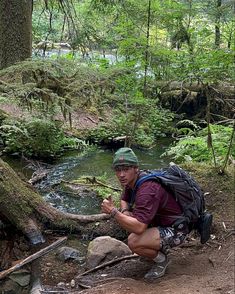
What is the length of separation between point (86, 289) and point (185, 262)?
121cm

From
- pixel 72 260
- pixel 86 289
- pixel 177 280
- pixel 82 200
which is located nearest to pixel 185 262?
pixel 177 280

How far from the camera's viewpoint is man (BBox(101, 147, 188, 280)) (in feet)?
13.8

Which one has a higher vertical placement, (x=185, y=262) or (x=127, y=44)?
(x=127, y=44)

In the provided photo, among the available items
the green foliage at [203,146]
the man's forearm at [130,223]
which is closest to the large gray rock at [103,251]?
the man's forearm at [130,223]

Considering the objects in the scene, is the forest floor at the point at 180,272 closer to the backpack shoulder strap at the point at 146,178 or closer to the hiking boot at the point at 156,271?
the hiking boot at the point at 156,271

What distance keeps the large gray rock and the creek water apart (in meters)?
2.12

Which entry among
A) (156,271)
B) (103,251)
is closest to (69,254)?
(103,251)

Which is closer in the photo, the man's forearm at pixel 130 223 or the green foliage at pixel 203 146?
the man's forearm at pixel 130 223

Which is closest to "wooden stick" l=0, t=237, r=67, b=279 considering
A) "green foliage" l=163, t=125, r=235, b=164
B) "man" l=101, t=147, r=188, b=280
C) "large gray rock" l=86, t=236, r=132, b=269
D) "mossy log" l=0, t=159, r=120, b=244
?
"mossy log" l=0, t=159, r=120, b=244

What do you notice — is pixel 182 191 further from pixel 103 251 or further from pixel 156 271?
pixel 103 251

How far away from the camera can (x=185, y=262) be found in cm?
493

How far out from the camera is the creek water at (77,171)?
8.07m

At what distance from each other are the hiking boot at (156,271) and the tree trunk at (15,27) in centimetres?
722

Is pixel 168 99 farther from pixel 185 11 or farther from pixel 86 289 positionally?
pixel 86 289
